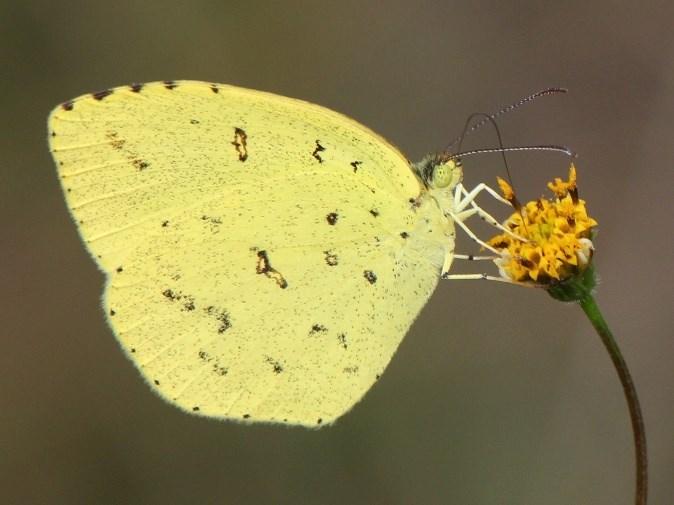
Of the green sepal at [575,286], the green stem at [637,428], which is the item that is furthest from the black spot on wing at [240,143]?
the green stem at [637,428]

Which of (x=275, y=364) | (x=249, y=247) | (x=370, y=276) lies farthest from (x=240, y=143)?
(x=275, y=364)

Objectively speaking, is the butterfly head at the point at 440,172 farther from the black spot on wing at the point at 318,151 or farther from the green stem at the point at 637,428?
the green stem at the point at 637,428

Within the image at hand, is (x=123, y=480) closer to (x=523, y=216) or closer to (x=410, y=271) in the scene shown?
(x=410, y=271)

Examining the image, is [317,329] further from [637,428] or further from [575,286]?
[637,428]

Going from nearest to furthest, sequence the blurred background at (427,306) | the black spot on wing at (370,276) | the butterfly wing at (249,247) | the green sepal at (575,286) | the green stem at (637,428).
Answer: the green stem at (637,428) < the green sepal at (575,286) < the butterfly wing at (249,247) < the black spot on wing at (370,276) < the blurred background at (427,306)

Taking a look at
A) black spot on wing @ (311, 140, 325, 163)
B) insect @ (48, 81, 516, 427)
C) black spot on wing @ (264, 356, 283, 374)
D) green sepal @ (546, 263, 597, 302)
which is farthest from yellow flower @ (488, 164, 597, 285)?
black spot on wing @ (264, 356, 283, 374)

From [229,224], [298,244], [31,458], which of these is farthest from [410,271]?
[31,458]

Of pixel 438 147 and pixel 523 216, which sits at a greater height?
pixel 438 147
